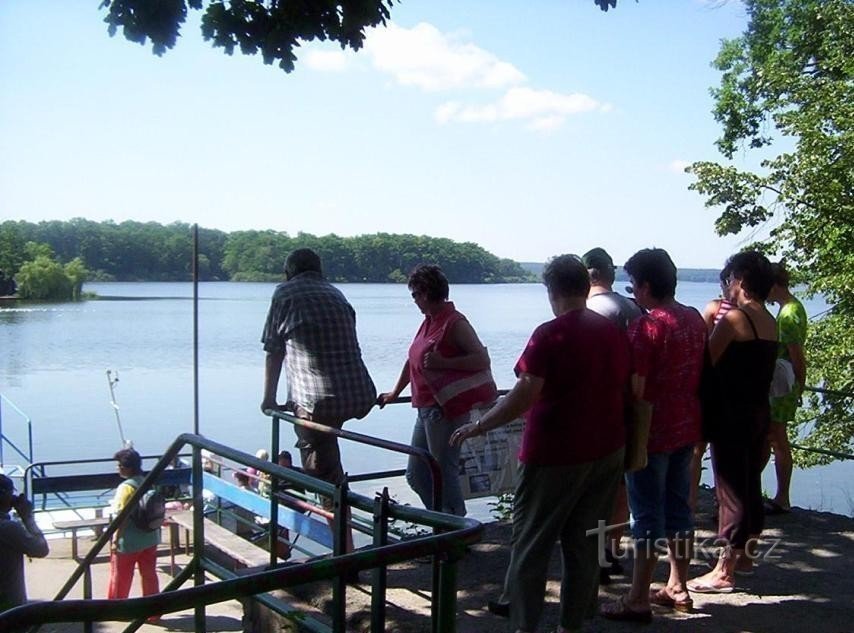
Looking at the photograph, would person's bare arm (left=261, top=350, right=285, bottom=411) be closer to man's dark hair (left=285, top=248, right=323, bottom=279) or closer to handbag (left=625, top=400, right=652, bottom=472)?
man's dark hair (left=285, top=248, right=323, bottom=279)

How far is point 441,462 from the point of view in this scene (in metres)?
5.16

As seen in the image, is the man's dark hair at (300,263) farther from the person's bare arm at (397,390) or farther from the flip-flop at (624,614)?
the flip-flop at (624,614)

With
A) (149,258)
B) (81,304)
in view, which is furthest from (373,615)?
(81,304)

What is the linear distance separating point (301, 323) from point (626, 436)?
6.13 feet

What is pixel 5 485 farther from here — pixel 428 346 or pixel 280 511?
pixel 428 346

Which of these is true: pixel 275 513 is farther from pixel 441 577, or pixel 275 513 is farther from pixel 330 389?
pixel 441 577

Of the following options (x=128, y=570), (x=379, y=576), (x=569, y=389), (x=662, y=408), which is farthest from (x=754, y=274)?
(x=128, y=570)

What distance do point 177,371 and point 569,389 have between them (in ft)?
158

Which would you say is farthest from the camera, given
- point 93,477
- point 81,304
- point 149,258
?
point 81,304

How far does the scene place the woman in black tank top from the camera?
4.43m

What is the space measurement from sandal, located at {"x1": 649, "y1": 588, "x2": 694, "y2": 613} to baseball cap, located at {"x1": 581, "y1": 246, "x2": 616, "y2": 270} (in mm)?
1546

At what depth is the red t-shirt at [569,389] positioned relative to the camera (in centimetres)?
362

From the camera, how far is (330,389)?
5.12 m
